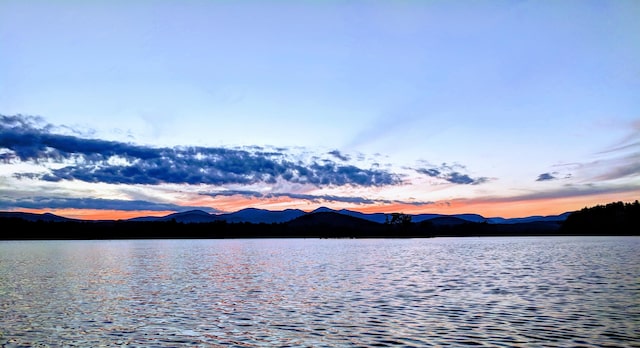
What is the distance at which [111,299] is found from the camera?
47969 millimetres

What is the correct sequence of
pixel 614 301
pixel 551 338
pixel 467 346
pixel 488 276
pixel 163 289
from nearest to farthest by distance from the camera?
pixel 467 346, pixel 551 338, pixel 614 301, pixel 163 289, pixel 488 276

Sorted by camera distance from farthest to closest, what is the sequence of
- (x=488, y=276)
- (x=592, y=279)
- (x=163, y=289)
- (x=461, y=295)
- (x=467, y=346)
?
(x=488, y=276)
(x=592, y=279)
(x=163, y=289)
(x=461, y=295)
(x=467, y=346)

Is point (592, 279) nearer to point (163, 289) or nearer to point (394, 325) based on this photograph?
point (394, 325)

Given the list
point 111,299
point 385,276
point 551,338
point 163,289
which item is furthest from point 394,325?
point 385,276

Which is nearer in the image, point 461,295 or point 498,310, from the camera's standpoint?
point 498,310

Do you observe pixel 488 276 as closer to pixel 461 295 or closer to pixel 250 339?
pixel 461 295

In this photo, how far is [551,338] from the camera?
29.1 meters

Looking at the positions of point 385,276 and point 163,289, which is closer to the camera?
point 163,289

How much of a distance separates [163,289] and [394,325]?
103 ft

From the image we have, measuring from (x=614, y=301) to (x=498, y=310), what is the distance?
11527mm

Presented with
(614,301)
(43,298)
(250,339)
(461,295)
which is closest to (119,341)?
(250,339)

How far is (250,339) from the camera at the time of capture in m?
30.0

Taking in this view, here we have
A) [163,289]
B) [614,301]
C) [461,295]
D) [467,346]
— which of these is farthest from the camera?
[163,289]

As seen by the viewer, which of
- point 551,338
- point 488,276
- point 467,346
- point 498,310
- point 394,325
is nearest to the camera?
point 467,346
